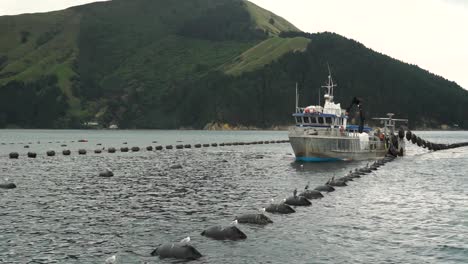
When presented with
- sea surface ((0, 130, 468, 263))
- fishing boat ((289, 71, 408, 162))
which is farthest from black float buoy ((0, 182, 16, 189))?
fishing boat ((289, 71, 408, 162))

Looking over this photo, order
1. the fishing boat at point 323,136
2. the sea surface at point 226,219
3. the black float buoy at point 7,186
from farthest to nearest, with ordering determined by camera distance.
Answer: the fishing boat at point 323,136 < the black float buoy at point 7,186 < the sea surface at point 226,219

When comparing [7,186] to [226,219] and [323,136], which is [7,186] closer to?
[226,219]

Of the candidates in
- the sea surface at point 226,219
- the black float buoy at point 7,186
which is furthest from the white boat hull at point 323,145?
the black float buoy at point 7,186

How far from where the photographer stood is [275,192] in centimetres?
5188

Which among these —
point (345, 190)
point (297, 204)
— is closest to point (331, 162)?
point (345, 190)

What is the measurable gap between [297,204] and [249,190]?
11.5 meters

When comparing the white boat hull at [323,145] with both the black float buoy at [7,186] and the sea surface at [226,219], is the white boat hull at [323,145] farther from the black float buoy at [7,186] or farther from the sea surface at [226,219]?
the black float buoy at [7,186]

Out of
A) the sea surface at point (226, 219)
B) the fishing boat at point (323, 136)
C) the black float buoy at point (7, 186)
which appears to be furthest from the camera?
the fishing boat at point (323, 136)

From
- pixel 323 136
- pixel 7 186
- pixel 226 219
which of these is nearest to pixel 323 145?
pixel 323 136

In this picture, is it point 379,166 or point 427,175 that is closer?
point 427,175

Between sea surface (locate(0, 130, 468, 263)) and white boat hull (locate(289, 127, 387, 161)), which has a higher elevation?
white boat hull (locate(289, 127, 387, 161))

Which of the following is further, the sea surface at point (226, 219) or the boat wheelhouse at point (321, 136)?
the boat wheelhouse at point (321, 136)

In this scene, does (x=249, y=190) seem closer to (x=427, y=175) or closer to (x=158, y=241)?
(x=158, y=241)

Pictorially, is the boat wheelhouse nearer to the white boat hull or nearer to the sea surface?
the white boat hull
